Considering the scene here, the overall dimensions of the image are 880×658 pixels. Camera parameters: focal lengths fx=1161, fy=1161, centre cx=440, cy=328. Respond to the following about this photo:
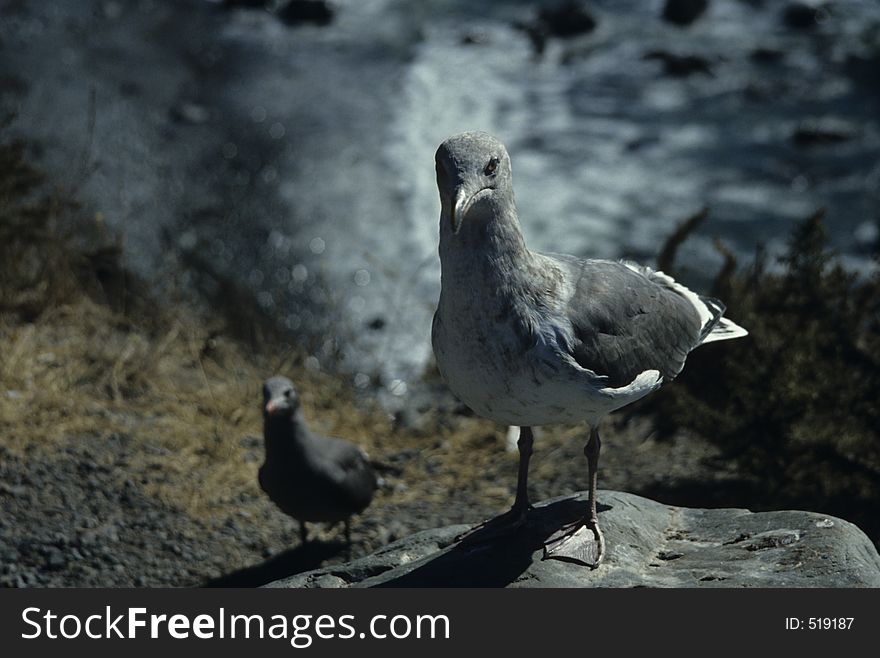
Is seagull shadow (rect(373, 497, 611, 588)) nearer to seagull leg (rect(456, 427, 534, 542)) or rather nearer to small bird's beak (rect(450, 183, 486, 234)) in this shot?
seagull leg (rect(456, 427, 534, 542))

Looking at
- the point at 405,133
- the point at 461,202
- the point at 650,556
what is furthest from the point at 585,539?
the point at 405,133

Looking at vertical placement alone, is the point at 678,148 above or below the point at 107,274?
Answer: above

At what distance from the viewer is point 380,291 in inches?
422

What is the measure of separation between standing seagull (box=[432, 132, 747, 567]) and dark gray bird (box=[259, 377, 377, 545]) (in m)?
2.03

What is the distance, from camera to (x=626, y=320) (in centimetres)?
516

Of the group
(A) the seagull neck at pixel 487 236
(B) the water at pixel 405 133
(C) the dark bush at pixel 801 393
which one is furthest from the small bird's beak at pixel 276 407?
(B) the water at pixel 405 133

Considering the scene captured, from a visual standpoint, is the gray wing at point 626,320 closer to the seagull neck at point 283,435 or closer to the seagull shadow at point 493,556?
the seagull shadow at point 493,556

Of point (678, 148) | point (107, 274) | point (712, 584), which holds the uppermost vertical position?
point (678, 148)

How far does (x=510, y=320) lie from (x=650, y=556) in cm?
143

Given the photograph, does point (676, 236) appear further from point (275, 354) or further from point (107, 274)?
point (107, 274)

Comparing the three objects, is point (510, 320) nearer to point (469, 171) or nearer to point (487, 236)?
point (487, 236)

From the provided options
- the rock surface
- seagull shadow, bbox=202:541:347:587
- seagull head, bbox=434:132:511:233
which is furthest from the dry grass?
seagull head, bbox=434:132:511:233

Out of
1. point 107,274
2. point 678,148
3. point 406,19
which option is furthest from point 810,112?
point 107,274

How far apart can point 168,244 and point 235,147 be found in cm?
221
